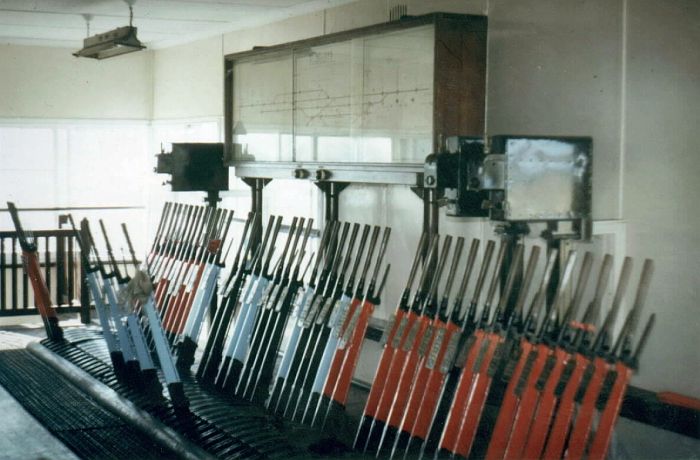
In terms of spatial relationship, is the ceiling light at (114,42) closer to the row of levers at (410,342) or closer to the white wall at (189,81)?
the white wall at (189,81)

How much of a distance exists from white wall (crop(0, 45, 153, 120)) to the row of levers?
13.4 ft

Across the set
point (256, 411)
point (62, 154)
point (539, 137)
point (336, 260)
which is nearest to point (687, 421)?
point (539, 137)

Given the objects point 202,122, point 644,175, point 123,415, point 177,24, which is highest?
point 177,24

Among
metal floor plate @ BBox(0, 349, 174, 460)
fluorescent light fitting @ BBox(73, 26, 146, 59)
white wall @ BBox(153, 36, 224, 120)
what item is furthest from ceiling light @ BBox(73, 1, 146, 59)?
metal floor plate @ BBox(0, 349, 174, 460)

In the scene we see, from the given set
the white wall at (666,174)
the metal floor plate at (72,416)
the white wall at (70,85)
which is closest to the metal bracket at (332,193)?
the metal floor plate at (72,416)

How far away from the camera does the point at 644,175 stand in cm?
411

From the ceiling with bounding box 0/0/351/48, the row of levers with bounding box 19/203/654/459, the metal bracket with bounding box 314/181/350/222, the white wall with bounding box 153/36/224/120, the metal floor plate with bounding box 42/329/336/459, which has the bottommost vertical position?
the metal floor plate with bounding box 42/329/336/459

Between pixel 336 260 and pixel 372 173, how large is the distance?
2.63ft

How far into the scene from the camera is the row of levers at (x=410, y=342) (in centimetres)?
311

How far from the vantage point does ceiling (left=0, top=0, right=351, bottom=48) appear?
671cm

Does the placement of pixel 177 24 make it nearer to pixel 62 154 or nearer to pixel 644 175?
pixel 62 154

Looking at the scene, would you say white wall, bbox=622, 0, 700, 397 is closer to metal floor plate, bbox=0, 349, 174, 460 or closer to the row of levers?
the row of levers

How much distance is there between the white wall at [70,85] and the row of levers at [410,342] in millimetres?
4077

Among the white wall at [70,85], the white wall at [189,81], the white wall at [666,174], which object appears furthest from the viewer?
the white wall at [70,85]
